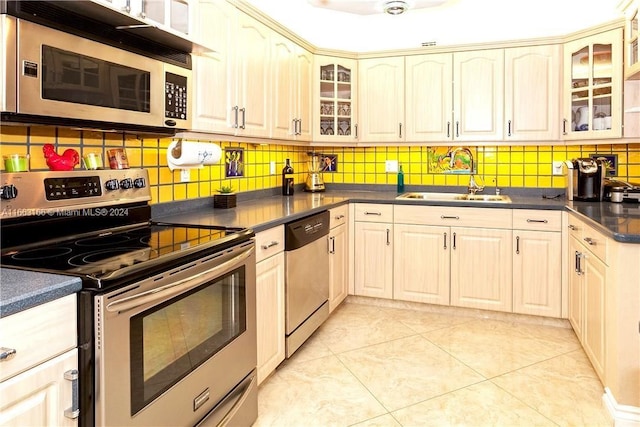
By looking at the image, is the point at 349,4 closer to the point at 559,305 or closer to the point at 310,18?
the point at 310,18

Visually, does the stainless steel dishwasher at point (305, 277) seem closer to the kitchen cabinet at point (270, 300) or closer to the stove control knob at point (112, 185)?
the kitchen cabinet at point (270, 300)

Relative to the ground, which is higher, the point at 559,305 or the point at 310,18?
the point at 310,18

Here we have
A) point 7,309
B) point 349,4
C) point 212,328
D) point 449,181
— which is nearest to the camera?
point 7,309

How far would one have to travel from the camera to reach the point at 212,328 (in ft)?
5.67

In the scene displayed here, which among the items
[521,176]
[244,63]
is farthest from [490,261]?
[244,63]

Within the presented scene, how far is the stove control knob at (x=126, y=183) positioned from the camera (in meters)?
1.99

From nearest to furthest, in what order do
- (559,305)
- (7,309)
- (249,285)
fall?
(7,309) < (249,285) < (559,305)

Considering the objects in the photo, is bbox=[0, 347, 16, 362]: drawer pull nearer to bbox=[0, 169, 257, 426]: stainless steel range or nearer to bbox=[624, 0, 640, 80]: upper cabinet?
bbox=[0, 169, 257, 426]: stainless steel range

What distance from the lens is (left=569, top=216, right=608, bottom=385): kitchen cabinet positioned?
7.05 ft

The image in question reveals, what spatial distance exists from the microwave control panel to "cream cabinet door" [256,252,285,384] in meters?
0.78

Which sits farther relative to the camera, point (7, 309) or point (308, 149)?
point (308, 149)

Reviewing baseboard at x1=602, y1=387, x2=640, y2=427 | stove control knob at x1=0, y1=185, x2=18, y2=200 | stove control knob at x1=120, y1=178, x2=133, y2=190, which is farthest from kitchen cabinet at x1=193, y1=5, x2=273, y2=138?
baseboard at x1=602, y1=387, x2=640, y2=427

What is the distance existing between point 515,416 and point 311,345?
123cm

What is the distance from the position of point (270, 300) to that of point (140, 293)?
104 cm
